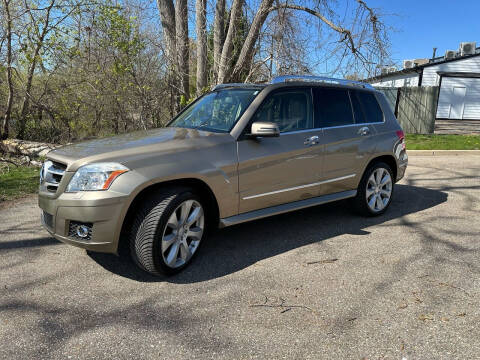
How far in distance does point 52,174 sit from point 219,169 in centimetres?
151

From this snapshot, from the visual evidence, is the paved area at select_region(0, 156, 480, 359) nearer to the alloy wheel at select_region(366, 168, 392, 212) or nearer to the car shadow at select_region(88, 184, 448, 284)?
the car shadow at select_region(88, 184, 448, 284)

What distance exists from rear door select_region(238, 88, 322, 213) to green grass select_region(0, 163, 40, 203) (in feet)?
14.7

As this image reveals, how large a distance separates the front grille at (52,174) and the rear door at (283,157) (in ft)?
5.38

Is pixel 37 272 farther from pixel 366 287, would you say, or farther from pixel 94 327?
pixel 366 287

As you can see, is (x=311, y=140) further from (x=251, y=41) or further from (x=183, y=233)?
(x=251, y=41)

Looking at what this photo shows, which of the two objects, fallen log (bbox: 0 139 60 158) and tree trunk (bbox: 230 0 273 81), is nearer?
fallen log (bbox: 0 139 60 158)

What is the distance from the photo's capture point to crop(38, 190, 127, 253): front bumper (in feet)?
9.80

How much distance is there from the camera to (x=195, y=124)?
169 inches

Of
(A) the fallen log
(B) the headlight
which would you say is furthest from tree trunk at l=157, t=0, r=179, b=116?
(B) the headlight

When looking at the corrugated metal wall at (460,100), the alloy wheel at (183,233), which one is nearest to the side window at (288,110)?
the alloy wheel at (183,233)

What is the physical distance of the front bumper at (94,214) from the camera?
9.80 ft

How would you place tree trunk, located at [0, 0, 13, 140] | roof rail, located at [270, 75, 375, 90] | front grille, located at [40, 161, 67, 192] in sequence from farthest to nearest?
1. tree trunk, located at [0, 0, 13, 140]
2. roof rail, located at [270, 75, 375, 90]
3. front grille, located at [40, 161, 67, 192]

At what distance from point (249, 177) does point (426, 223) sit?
2.77 meters

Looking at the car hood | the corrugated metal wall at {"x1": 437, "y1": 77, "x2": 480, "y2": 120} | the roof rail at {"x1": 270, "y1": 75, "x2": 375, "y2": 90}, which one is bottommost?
the car hood
